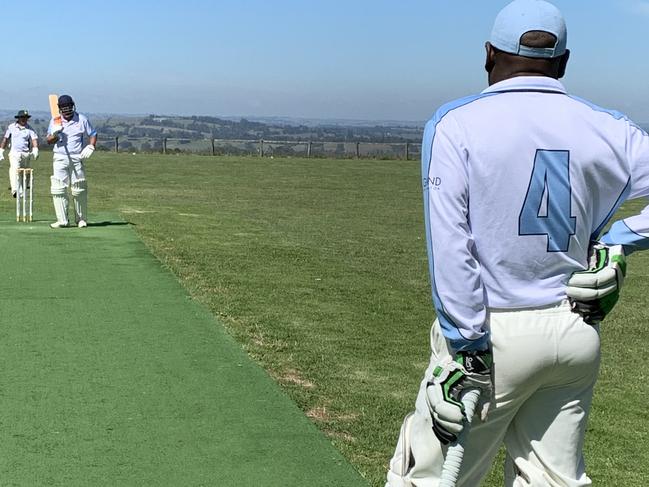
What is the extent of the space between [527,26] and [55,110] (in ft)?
42.9

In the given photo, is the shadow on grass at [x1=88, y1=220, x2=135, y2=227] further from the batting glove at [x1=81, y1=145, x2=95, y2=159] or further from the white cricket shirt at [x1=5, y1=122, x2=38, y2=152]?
the white cricket shirt at [x1=5, y1=122, x2=38, y2=152]

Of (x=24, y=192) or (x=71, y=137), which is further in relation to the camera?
(x=24, y=192)

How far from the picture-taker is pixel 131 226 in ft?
52.4

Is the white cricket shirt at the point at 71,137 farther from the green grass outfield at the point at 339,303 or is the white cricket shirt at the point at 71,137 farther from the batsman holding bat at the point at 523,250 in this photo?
the batsman holding bat at the point at 523,250

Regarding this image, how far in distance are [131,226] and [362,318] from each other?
25.1 ft

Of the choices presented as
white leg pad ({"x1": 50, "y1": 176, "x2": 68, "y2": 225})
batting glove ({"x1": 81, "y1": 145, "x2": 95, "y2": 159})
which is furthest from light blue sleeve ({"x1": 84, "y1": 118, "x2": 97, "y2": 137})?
white leg pad ({"x1": 50, "y1": 176, "x2": 68, "y2": 225})

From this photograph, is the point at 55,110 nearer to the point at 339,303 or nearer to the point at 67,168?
the point at 67,168

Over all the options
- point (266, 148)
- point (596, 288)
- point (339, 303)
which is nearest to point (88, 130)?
point (339, 303)

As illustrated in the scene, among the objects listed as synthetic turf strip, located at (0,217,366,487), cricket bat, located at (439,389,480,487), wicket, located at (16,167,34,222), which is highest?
cricket bat, located at (439,389,480,487)

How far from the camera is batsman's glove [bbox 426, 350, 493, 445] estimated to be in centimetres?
309

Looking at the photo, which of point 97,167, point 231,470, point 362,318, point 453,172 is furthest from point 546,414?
→ point 97,167

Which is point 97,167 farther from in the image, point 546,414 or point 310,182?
point 546,414

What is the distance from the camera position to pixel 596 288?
314 cm

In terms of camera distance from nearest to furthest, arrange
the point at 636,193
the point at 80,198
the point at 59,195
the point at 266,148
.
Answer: the point at 636,193 < the point at 59,195 < the point at 80,198 < the point at 266,148
